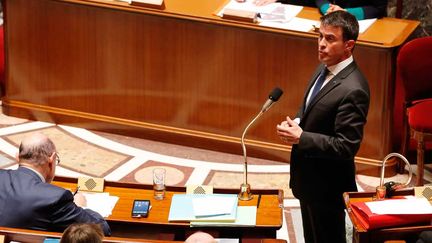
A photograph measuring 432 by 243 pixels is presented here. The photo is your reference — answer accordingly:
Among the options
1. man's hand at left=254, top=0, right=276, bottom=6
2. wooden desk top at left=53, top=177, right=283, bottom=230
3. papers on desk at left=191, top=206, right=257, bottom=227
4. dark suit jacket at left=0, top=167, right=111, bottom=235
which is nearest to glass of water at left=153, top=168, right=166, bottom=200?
wooden desk top at left=53, top=177, right=283, bottom=230

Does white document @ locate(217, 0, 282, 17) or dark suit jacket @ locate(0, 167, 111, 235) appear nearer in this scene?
dark suit jacket @ locate(0, 167, 111, 235)

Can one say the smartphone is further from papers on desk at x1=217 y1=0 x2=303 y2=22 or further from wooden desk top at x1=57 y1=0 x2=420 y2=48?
papers on desk at x1=217 y1=0 x2=303 y2=22

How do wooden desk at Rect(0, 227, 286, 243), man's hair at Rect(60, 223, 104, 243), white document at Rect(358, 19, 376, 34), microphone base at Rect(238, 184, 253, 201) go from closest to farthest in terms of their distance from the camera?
man's hair at Rect(60, 223, 104, 243)
wooden desk at Rect(0, 227, 286, 243)
microphone base at Rect(238, 184, 253, 201)
white document at Rect(358, 19, 376, 34)

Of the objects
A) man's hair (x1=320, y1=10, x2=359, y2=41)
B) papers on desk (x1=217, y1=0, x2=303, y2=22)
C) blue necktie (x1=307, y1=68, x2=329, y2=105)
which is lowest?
blue necktie (x1=307, y1=68, x2=329, y2=105)

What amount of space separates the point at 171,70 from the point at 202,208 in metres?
2.82

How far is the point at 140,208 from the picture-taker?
4543 millimetres

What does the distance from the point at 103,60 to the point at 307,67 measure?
1752mm

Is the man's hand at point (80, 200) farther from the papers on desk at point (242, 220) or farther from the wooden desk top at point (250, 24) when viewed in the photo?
the wooden desk top at point (250, 24)

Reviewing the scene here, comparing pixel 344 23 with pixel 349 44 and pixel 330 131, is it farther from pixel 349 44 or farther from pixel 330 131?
pixel 330 131

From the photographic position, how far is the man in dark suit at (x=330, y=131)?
4418mm

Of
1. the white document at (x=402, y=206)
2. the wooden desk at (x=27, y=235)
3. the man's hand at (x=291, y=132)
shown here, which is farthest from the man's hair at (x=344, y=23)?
the wooden desk at (x=27, y=235)

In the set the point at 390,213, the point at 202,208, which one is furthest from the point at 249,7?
the point at 390,213

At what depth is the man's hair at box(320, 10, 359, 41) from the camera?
4457mm

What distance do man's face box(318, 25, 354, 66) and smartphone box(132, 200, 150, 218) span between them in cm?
119
